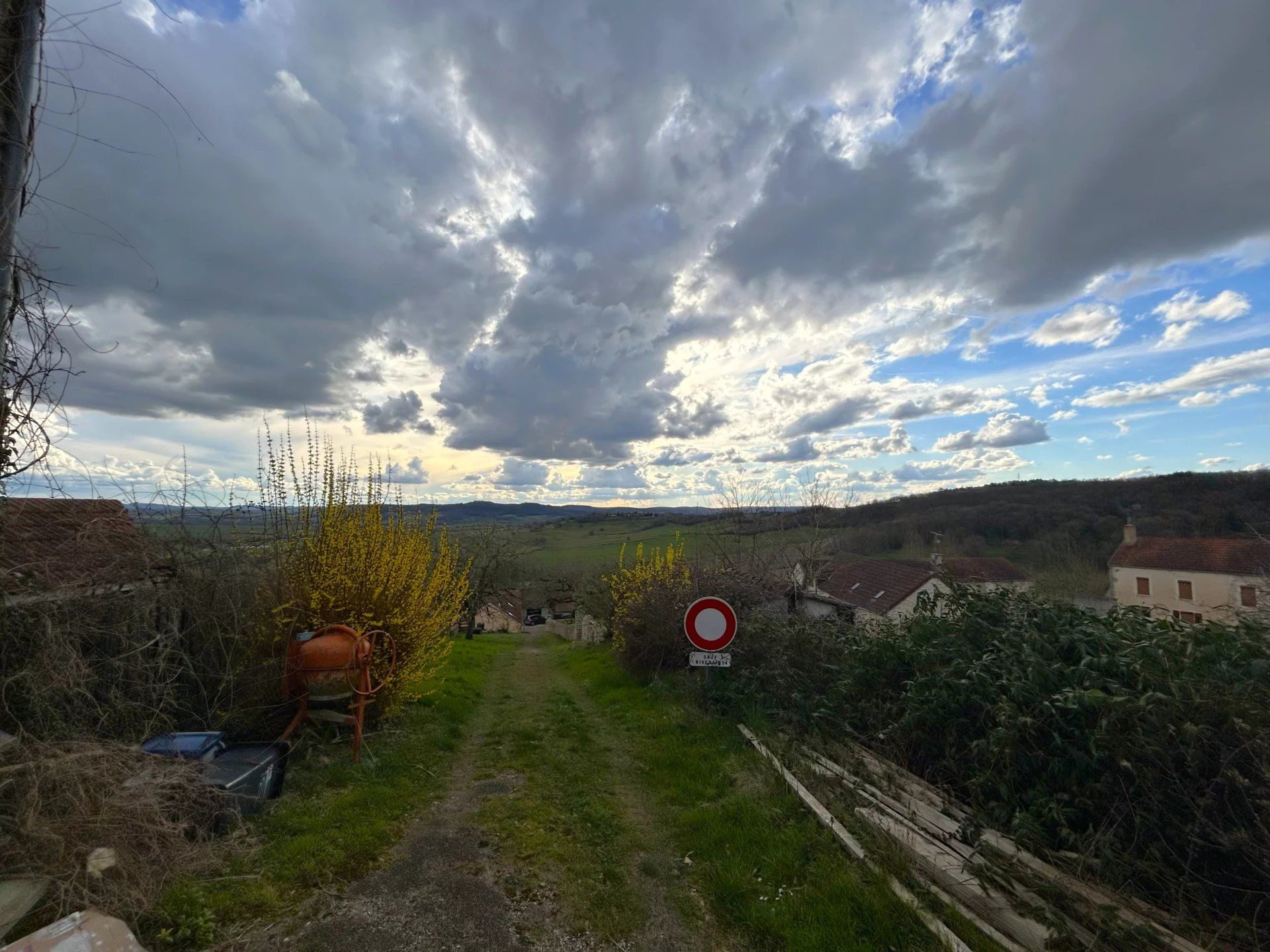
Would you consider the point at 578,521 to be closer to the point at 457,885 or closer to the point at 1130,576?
the point at 1130,576

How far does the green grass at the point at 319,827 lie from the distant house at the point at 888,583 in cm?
563

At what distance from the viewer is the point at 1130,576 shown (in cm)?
2961

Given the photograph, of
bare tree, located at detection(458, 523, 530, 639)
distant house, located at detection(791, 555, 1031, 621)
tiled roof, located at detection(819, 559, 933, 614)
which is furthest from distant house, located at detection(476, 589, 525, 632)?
distant house, located at detection(791, 555, 1031, 621)

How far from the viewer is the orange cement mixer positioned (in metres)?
6.25

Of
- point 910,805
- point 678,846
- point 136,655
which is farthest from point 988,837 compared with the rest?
point 136,655

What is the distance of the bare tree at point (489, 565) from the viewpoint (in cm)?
3319

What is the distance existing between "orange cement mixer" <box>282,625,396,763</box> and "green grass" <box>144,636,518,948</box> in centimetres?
33

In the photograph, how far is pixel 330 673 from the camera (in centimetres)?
629

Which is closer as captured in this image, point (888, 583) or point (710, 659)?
point (710, 659)

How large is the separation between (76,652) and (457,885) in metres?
3.34

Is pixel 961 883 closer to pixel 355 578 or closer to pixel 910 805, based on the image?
pixel 910 805

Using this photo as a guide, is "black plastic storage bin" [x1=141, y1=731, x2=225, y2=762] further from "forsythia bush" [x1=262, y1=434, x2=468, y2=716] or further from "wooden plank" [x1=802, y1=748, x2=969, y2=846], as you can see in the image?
"wooden plank" [x1=802, y1=748, x2=969, y2=846]

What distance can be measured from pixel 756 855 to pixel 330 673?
4533 mm

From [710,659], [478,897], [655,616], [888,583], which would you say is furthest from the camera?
[888,583]
